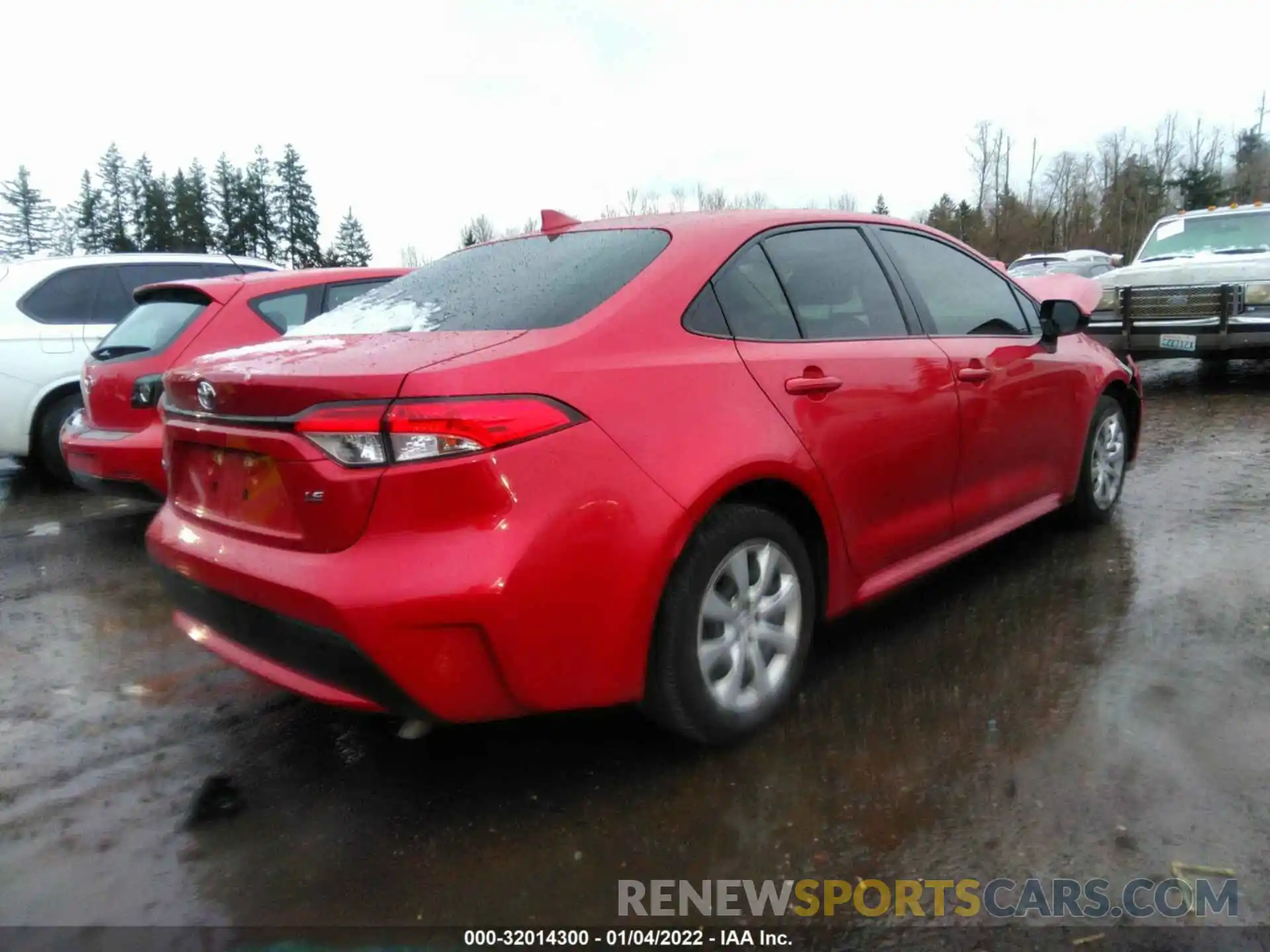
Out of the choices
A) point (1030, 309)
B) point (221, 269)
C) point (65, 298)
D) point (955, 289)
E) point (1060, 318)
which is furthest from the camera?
point (221, 269)

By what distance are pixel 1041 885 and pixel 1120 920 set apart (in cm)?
17

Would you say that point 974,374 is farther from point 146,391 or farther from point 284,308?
point 146,391

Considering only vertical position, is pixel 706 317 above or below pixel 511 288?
below

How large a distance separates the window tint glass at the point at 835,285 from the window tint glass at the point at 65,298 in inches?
233

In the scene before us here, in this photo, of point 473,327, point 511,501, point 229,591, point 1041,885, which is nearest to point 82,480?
point 229,591

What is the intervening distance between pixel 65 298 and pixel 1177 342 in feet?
30.4

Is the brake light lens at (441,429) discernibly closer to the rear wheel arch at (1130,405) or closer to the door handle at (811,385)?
the door handle at (811,385)

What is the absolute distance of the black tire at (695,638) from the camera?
2471 mm

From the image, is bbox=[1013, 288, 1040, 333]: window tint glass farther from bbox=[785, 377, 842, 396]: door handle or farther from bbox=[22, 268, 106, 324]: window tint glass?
bbox=[22, 268, 106, 324]: window tint glass

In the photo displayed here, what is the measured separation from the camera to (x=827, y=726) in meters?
2.86

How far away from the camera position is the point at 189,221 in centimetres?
6638

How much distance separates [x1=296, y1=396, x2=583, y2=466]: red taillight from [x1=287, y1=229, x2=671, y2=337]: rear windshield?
16.2 inches

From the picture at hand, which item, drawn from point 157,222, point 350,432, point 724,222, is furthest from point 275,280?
point 157,222

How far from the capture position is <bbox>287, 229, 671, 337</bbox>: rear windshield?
2.61 meters
